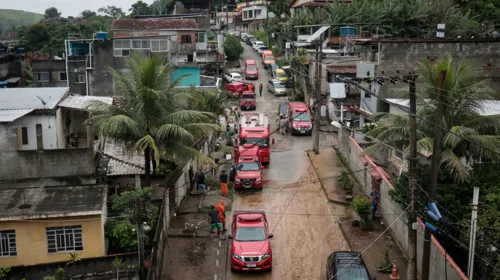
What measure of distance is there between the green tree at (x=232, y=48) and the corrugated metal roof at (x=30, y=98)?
43.7 m

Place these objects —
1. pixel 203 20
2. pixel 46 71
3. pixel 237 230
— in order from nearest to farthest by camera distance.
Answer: pixel 237 230 < pixel 46 71 < pixel 203 20

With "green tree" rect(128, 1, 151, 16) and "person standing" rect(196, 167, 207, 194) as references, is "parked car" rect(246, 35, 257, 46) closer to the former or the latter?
"green tree" rect(128, 1, 151, 16)

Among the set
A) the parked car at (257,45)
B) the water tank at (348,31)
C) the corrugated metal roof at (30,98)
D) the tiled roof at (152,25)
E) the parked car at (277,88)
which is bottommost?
the parked car at (277,88)

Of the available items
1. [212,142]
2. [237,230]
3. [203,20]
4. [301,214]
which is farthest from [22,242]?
[203,20]

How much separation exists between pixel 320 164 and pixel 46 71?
30179 millimetres

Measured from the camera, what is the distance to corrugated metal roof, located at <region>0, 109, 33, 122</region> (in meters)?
21.8

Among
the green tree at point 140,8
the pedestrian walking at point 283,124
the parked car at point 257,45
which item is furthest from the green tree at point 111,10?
the pedestrian walking at point 283,124

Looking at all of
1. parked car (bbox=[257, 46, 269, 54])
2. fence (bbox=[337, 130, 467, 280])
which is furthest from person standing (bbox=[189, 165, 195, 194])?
parked car (bbox=[257, 46, 269, 54])

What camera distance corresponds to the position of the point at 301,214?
25344 mm

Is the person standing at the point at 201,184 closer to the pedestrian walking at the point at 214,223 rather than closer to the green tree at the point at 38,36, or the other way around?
the pedestrian walking at the point at 214,223

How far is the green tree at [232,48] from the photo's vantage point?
227 feet

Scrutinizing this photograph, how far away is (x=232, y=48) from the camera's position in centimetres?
6944

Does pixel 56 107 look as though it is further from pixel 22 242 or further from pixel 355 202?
pixel 355 202

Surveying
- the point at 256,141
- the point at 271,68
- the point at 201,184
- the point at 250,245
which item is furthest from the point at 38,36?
the point at 250,245
